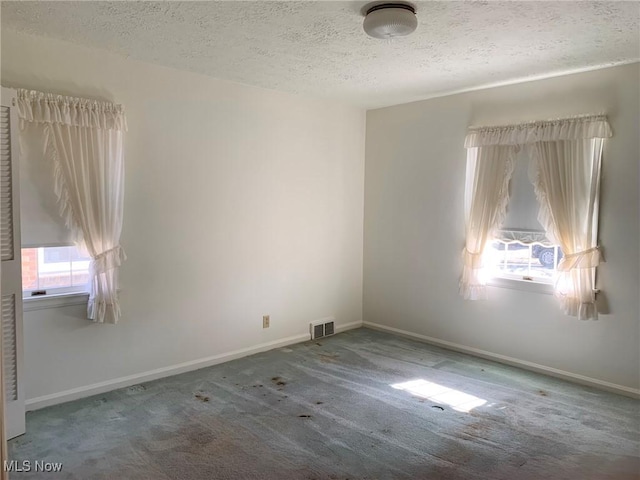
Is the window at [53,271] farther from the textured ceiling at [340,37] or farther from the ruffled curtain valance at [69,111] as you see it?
the textured ceiling at [340,37]

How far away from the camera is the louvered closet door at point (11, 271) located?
2.76 metres

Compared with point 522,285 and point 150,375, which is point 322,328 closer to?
point 150,375

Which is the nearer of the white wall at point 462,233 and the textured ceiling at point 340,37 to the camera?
the textured ceiling at point 340,37

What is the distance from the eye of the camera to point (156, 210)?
12.2 feet

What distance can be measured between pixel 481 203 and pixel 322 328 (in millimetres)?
2026

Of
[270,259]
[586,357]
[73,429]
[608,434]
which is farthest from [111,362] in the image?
[586,357]

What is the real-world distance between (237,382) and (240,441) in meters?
0.92

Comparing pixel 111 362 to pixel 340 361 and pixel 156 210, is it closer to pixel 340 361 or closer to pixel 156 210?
pixel 156 210

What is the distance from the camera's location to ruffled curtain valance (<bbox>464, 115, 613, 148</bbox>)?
3.61m

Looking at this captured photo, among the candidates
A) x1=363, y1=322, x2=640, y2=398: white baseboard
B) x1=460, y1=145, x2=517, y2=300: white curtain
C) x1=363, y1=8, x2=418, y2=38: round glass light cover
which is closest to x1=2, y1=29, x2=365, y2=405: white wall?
x1=363, y1=322, x2=640, y2=398: white baseboard

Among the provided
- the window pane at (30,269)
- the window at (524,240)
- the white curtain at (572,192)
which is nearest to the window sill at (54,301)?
the window pane at (30,269)

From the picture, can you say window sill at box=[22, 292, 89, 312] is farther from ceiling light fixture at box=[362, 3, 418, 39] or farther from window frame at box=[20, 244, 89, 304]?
ceiling light fixture at box=[362, 3, 418, 39]

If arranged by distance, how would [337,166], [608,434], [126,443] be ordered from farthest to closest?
[337,166], [608,434], [126,443]

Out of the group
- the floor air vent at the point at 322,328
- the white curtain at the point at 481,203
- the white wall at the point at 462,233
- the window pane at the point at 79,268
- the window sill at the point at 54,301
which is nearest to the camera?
the window sill at the point at 54,301
